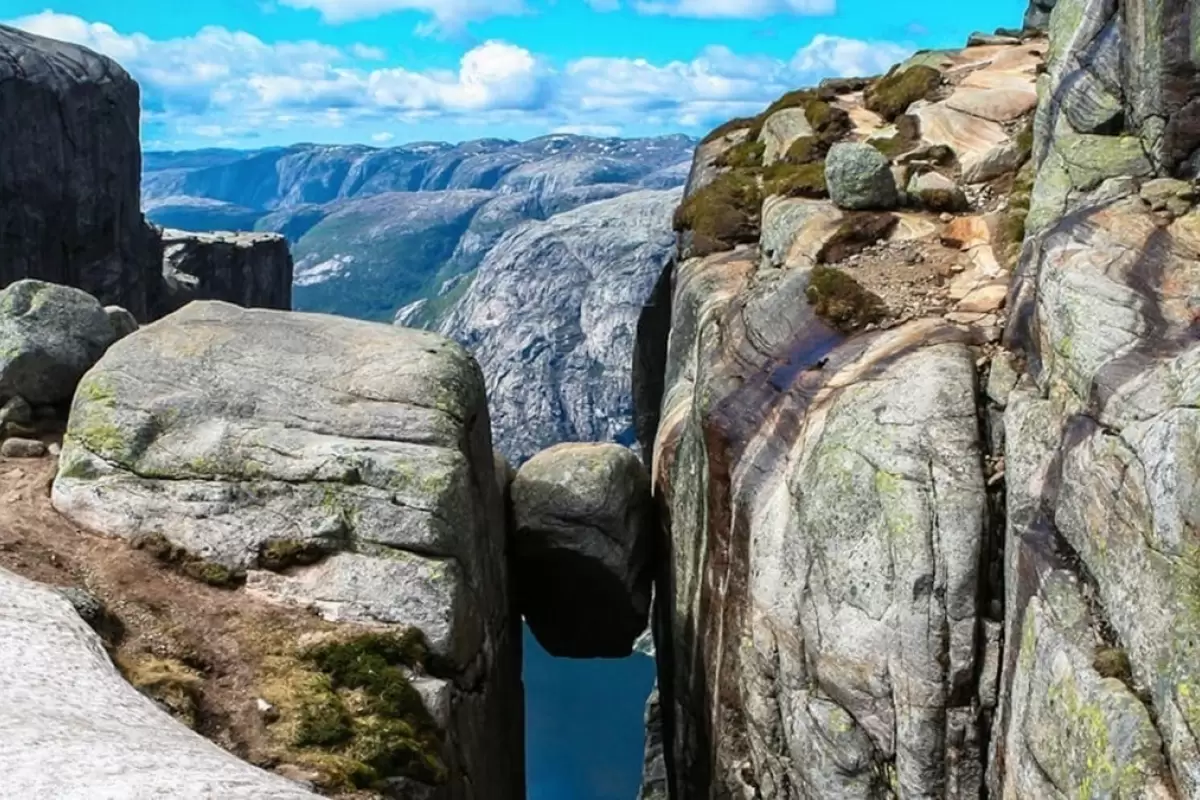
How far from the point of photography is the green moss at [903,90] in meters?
45.1

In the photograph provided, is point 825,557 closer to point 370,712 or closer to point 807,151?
point 370,712

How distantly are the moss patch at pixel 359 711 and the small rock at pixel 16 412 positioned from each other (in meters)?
11.3

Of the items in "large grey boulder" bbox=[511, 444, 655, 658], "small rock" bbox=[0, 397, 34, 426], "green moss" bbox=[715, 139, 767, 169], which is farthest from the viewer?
"green moss" bbox=[715, 139, 767, 169]

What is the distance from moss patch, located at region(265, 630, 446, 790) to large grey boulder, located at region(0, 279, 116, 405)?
38.4 feet

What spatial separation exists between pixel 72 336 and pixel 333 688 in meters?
13.5

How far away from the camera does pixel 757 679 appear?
25047 millimetres

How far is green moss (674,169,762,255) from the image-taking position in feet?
132

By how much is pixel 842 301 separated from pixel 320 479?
1398cm

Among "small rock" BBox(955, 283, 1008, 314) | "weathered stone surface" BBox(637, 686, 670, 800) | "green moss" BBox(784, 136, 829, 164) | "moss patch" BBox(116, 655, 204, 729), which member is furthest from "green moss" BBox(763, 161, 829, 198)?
"moss patch" BBox(116, 655, 204, 729)

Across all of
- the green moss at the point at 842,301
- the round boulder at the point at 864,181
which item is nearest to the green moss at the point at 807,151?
the round boulder at the point at 864,181

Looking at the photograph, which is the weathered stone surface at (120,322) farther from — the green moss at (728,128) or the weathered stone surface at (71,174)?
the weathered stone surface at (71,174)

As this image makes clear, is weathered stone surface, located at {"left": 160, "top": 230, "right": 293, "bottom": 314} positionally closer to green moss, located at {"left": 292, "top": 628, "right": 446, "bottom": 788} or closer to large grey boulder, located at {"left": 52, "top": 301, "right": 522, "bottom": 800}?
large grey boulder, located at {"left": 52, "top": 301, "right": 522, "bottom": 800}

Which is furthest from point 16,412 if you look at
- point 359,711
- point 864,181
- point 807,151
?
point 807,151

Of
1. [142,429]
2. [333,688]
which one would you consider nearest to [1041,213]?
[333,688]
